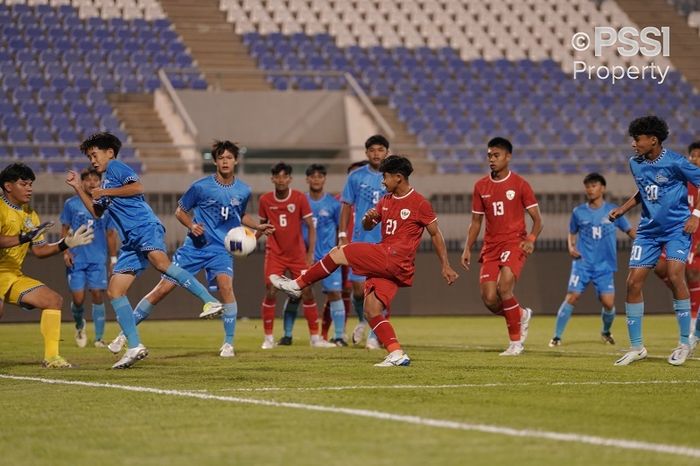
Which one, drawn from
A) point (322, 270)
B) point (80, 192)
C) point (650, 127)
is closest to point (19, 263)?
point (80, 192)

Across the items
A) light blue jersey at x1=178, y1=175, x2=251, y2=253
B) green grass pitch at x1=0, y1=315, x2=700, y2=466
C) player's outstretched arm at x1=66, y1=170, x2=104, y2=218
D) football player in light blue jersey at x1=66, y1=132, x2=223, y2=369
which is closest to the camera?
green grass pitch at x1=0, y1=315, x2=700, y2=466

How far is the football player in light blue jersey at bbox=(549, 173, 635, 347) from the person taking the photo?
56.7ft

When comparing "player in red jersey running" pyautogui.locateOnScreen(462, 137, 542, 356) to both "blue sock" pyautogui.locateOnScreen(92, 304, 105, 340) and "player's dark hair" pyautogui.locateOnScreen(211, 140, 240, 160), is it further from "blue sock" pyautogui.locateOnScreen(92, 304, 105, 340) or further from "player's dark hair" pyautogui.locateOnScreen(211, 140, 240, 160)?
"blue sock" pyautogui.locateOnScreen(92, 304, 105, 340)

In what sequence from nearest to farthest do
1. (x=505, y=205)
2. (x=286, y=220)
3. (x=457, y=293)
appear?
(x=505, y=205) < (x=286, y=220) < (x=457, y=293)

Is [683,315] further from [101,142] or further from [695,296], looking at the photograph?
[101,142]

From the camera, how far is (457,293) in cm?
2623

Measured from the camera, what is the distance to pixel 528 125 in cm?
3284

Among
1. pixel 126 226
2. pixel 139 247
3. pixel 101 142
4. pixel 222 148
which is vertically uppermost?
pixel 222 148

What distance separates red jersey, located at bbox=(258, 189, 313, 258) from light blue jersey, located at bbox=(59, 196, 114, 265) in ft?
7.76

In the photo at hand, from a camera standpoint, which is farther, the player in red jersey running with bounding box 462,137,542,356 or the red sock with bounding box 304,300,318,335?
the red sock with bounding box 304,300,318,335

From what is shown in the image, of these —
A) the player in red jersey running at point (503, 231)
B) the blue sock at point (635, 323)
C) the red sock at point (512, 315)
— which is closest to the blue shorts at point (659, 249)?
the blue sock at point (635, 323)

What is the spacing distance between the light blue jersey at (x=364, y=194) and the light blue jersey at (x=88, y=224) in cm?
369

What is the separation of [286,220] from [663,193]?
5.57 meters

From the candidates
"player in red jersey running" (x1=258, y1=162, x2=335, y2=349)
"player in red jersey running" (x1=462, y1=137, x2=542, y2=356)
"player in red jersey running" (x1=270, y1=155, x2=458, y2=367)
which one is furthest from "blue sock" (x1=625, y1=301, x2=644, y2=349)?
"player in red jersey running" (x1=258, y1=162, x2=335, y2=349)
